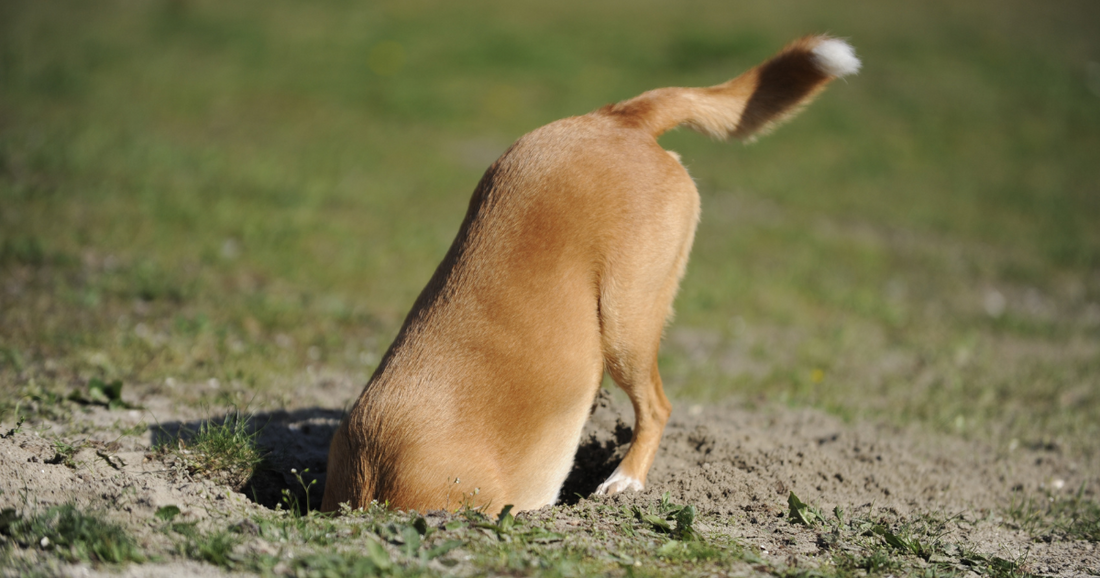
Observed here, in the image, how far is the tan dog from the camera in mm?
3031

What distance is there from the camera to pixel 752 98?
12.5ft

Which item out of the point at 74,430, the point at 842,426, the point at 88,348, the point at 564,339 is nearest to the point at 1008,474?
the point at 842,426

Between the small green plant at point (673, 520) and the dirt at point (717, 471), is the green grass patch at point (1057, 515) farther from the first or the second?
the small green plant at point (673, 520)

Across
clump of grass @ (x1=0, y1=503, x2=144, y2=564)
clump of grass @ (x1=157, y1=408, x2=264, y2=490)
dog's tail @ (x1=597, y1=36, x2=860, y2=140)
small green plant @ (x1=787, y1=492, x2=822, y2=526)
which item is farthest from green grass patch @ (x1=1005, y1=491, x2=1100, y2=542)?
clump of grass @ (x1=0, y1=503, x2=144, y2=564)

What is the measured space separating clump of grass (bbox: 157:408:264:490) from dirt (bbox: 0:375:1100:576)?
6cm

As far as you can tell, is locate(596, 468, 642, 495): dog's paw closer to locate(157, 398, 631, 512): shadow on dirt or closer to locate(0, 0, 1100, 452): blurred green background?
locate(157, 398, 631, 512): shadow on dirt

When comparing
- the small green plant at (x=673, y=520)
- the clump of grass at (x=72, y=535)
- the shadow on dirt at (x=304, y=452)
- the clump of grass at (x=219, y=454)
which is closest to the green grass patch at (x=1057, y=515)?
the small green plant at (x=673, y=520)

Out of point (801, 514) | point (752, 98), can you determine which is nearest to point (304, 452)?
point (801, 514)

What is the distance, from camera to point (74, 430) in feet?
12.3

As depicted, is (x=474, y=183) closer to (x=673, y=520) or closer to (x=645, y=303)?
(x=645, y=303)

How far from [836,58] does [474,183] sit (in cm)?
709

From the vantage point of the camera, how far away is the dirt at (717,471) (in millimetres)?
3064

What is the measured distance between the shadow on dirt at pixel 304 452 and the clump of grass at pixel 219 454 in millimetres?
55

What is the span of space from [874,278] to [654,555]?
20.5ft
